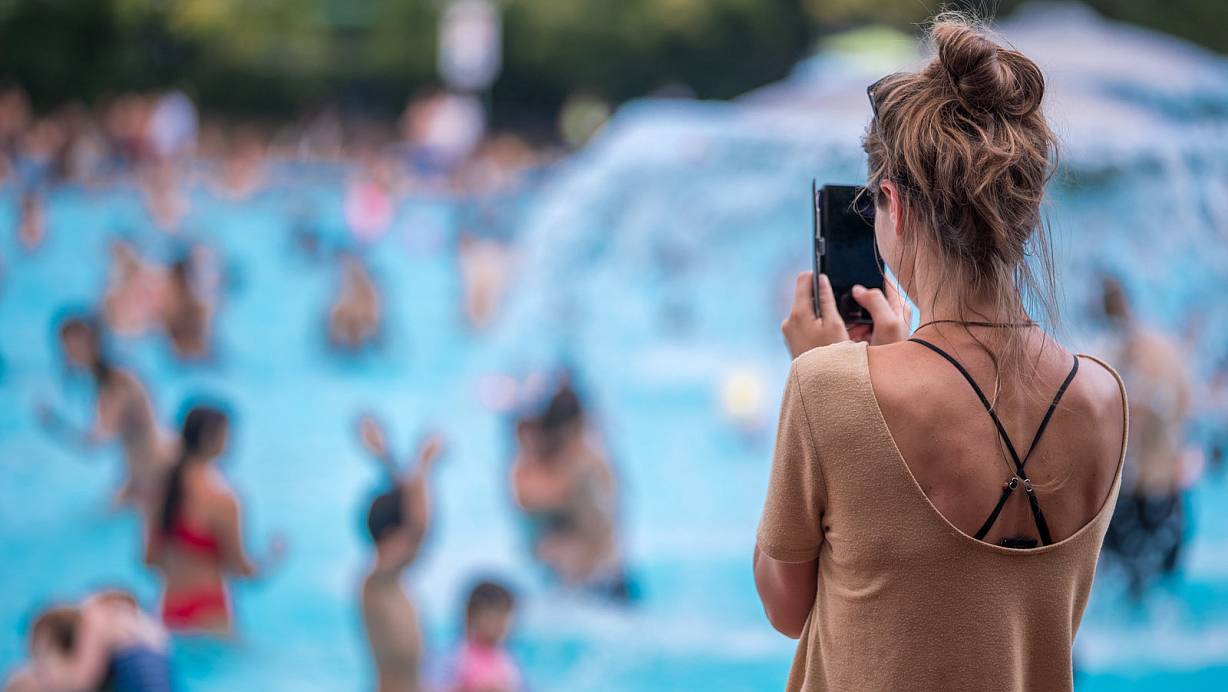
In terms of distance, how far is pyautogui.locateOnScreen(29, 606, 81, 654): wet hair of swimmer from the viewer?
10.6ft

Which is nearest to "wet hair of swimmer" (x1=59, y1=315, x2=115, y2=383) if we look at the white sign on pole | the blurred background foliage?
the blurred background foliage

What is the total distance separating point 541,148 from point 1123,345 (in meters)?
7.02

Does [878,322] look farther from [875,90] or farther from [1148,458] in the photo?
[1148,458]

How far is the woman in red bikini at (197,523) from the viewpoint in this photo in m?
4.32

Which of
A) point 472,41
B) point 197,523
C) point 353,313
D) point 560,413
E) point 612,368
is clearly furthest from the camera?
point 472,41

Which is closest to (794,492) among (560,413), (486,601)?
(486,601)

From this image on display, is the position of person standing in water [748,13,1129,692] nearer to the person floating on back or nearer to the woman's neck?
the woman's neck

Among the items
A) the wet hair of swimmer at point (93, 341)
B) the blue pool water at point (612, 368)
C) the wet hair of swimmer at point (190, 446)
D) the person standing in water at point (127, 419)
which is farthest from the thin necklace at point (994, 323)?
the wet hair of swimmer at point (93, 341)

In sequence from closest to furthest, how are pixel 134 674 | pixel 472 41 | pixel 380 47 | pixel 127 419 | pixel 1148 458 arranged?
1. pixel 134 674
2. pixel 1148 458
3. pixel 127 419
4. pixel 472 41
5. pixel 380 47

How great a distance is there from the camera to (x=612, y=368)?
9.10 meters

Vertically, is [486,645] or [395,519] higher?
[395,519]

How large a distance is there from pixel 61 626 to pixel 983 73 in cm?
331

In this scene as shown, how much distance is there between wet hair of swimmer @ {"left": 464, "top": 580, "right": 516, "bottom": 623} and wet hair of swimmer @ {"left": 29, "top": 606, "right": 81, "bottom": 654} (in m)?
1.27

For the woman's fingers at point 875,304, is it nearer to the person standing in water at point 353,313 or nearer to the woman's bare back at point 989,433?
the woman's bare back at point 989,433
